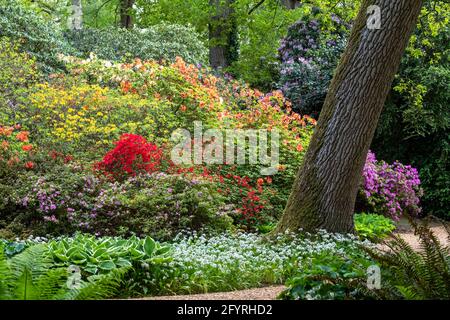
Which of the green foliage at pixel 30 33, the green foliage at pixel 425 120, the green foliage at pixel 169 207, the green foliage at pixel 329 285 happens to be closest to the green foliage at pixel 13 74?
the green foliage at pixel 30 33

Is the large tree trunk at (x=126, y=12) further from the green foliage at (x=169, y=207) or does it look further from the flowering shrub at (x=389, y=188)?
the green foliage at (x=169, y=207)

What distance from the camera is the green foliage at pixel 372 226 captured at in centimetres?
924

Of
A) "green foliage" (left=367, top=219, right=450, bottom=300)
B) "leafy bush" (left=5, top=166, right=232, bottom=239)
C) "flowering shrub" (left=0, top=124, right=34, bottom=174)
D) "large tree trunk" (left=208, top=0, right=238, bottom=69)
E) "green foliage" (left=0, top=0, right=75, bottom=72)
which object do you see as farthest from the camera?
"large tree trunk" (left=208, top=0, right=238, bottom=69)

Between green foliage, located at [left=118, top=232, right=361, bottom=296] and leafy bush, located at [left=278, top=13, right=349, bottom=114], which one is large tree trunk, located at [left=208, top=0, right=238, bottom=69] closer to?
leafy bush, located at [left=278, top=13, right=349, bottom=114]

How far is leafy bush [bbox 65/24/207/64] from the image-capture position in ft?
55.2

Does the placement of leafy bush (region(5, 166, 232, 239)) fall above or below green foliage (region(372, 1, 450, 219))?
below

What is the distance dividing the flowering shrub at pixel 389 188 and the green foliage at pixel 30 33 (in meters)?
7.26

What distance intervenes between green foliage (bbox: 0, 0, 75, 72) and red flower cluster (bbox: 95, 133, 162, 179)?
584 centimetres

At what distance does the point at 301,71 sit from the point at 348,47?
7.85m

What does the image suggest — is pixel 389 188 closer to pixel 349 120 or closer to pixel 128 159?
pixel 349 120

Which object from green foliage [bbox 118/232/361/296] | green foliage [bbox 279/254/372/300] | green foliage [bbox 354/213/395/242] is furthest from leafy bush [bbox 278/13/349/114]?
green foliage [bbox 279/254/372/300]

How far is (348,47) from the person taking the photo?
285 inches

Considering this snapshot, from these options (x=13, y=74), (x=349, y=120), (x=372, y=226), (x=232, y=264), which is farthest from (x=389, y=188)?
(x=13, y=74)

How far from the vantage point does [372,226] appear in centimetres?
976
